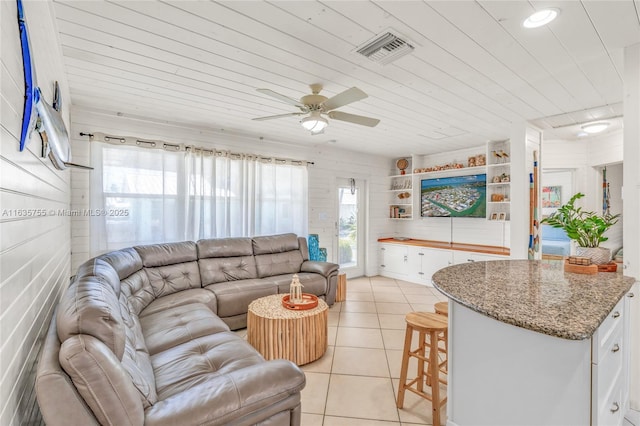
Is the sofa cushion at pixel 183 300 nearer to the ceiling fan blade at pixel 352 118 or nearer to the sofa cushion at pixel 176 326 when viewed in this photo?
the sofa cushion at pixel 176 326

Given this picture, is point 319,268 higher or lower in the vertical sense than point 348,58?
lower

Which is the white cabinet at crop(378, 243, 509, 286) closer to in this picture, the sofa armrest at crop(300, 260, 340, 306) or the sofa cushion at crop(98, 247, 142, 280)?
the sofa armrest at crop(300, 260, 340, 306)

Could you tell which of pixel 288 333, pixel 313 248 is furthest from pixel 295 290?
pixel 313 248

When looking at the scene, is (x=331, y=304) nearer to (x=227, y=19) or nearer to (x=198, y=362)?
(x=198, y=362)

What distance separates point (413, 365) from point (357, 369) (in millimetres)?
515

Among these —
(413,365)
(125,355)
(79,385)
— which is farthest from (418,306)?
(79,385)

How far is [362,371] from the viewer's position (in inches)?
103

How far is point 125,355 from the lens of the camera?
150 cm

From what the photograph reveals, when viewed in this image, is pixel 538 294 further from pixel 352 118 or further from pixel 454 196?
pixel 454 196

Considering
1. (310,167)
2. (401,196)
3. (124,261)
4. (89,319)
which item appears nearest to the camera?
(89,319)

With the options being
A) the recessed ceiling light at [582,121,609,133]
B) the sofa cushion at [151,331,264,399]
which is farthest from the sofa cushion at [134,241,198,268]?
the recessed ceiling light at [582,121,609,133]

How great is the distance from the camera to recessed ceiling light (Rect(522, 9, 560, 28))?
1.70 m

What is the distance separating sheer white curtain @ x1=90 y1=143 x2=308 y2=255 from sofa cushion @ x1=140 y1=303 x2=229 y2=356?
131cm

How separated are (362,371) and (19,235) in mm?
2449
